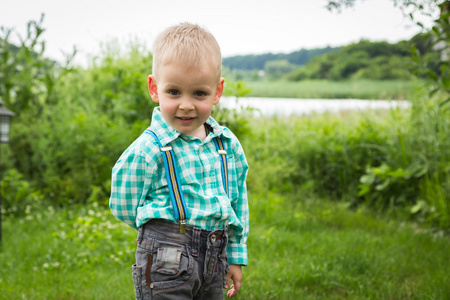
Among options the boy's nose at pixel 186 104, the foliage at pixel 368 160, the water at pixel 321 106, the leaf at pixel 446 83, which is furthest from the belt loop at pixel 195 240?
the water at pixel 321 106

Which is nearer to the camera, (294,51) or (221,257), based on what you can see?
(221,257)

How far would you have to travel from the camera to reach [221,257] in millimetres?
1945

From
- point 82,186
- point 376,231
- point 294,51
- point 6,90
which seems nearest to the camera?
point 376,231

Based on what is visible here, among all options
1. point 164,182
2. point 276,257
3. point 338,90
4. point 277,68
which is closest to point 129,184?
point 164,182

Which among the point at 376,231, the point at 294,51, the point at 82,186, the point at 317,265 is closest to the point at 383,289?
the point at 317,265

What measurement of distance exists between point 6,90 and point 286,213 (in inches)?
171

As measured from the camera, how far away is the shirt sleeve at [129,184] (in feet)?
5.89

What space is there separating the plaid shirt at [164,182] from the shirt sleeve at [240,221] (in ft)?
0.45

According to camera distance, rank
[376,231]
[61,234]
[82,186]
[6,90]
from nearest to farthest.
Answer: [61,234] < [376,231] < [82,186] < [6,90]

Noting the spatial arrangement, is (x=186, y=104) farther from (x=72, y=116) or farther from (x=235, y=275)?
(x=72, y=116)

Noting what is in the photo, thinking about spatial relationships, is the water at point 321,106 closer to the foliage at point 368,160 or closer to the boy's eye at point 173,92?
the foliage at point 368,160

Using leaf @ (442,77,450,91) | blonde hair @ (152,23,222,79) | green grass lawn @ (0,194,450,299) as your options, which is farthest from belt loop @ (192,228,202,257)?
leaf @ (442,77,450,91)

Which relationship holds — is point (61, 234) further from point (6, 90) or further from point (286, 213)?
point (6, 90)

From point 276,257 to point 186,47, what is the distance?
2.49m
